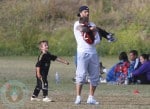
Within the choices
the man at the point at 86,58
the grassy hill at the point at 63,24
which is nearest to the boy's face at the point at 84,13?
the man at the point at 86,58

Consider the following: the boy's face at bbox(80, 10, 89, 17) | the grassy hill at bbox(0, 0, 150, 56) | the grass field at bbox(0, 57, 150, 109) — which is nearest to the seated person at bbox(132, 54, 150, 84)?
the grass field at bbox(0, 57, 150, 109)

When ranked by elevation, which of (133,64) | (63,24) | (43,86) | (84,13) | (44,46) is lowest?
(43,86)

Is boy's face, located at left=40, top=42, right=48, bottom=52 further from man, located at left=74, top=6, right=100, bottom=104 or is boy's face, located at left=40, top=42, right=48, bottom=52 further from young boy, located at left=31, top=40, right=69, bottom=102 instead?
man, located at left=74, top=6, right=100, bottom=104

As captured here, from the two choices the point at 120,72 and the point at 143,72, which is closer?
the point at 143,72

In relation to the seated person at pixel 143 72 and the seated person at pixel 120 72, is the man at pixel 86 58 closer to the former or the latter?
the seated person at pixel 143 72

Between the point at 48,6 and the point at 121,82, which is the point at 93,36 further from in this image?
the point at 48,6

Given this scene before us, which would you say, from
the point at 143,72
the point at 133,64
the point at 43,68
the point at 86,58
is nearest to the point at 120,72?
the point at 133,64

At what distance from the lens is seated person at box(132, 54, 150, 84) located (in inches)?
666

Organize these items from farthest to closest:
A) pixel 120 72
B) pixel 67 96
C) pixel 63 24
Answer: pixel 63 24
pixel 120 72
pixel 67 96

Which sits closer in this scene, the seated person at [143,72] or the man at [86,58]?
the man at [86,58]

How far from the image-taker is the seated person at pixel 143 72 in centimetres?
1691

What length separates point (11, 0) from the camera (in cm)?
3841

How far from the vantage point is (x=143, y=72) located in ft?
55.7

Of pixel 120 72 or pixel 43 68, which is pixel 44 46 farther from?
pixel 120 72
